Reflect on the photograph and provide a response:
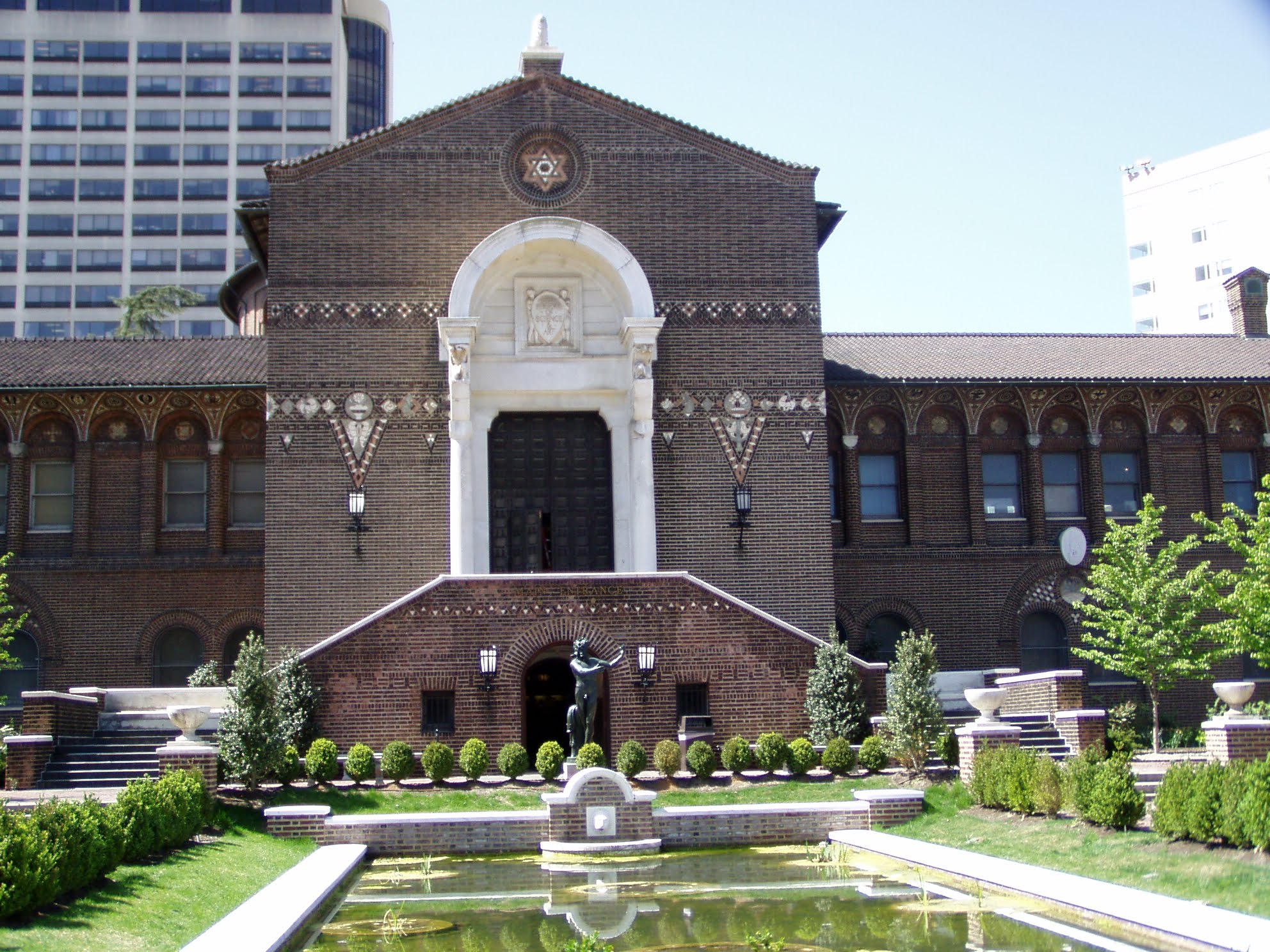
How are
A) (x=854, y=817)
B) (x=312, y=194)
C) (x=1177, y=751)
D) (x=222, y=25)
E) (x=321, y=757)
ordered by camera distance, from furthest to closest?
1. (x=222, y=25)
2. (x=312, y=194)
3. (x=1177, y=751)
4. (x=321, y=757)
5. (x=854, y=817)

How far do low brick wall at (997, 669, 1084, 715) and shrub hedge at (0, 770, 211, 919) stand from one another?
600 inches

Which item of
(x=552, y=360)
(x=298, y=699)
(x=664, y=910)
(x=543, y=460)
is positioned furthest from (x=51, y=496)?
A: (x=664, y=910)

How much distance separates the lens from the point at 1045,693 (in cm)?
2725

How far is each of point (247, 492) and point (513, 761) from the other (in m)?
12.3

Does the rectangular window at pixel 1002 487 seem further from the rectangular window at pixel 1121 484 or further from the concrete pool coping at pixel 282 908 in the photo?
the concrete pool coping at pixel 282 908

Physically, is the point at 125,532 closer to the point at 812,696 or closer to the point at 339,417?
the point at 339,417

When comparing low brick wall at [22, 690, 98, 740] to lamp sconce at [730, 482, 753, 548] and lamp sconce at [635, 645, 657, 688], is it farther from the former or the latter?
lamp sconce at [730, 482, 753, 548]

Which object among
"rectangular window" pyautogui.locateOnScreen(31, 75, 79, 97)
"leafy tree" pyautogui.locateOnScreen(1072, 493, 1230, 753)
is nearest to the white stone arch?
"leafy tree" pyautogui.locateOnScreen(1072, 493, 1230, 753)

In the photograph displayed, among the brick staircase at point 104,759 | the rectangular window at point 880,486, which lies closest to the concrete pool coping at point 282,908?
the brick staircase at point 104,759

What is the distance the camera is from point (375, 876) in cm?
1847

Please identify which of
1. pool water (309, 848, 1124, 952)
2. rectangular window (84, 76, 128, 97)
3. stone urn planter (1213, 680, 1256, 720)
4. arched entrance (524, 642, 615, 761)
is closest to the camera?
pool water (309, 848, 1124, 952)

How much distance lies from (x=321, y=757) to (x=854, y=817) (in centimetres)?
860

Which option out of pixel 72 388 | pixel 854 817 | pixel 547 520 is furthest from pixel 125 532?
pixel 854 817

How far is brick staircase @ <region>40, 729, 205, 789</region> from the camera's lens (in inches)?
961
